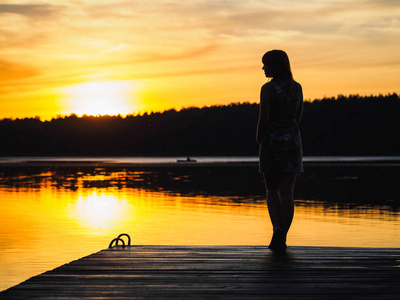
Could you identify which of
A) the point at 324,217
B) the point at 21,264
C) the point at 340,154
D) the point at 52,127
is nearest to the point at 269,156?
the point at 21,264

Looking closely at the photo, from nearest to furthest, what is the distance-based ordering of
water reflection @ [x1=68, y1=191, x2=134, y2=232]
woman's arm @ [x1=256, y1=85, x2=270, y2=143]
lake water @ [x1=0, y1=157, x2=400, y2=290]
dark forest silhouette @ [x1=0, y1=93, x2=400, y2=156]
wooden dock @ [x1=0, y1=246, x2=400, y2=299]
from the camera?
1. wooden dock @ [x1=0, y1=246, x2=400, y2=299]
2. woman's arm @ [x1=256, y1=85, x2=270, y2=143]
3. lake water @ [x1=0, y1=157, x2=400, y2=290]
4. water reflection @ [x1=68, y1=191, x2=134, y2=232]
5. dark forest silhouette @ [x1=0, y1=93, x2=400, y2=156]

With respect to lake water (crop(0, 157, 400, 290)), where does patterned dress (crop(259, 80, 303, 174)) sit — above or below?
above

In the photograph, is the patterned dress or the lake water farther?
the lake water

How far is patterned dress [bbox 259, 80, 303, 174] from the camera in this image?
5.78 meters

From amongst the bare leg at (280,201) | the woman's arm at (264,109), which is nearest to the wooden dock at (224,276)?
the bare leg at (280,201)

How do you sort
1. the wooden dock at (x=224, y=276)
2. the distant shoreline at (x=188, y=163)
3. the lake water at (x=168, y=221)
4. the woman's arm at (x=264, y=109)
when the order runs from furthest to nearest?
the distant shoreline at (x=188, y=163) < the lake water at (x=168, y=221) < the woman's arm at (x=264, y=109) < the wooden dock at (x=224, y=276)

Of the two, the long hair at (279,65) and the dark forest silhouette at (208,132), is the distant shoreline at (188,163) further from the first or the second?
the long hair at (279,65)

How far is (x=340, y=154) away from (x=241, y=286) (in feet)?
448

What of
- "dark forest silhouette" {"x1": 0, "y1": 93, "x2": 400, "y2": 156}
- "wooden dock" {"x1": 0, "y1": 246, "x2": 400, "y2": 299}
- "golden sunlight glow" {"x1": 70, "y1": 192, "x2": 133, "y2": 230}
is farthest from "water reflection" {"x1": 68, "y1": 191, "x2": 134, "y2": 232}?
"dark forest silhouette" {"x1": 0, "y1": 93, "x2": 400, "y2": 156}

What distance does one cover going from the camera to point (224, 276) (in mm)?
4688

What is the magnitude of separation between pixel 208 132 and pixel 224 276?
144 meters

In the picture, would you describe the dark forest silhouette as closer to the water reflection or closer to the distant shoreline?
the distant shoreline

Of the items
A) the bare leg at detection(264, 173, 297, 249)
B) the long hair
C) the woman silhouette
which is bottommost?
the bare leg at detection(264, 173, 297, 249)

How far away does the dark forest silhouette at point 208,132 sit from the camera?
448ft
